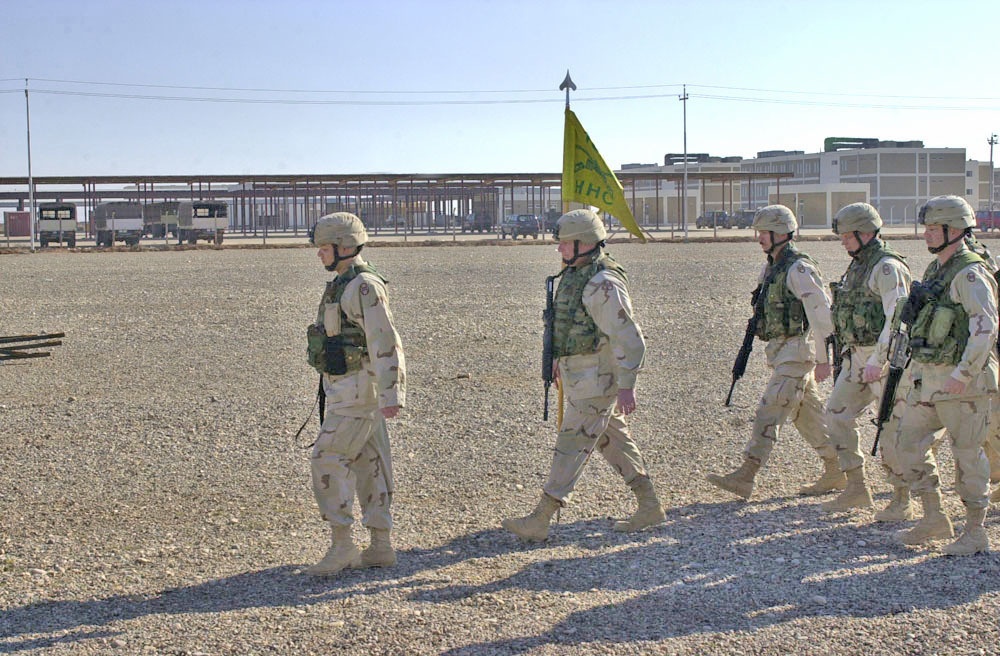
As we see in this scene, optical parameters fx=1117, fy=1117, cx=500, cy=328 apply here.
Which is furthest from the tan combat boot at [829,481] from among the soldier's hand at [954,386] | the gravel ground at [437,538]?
the soldier's hand at [954,386]

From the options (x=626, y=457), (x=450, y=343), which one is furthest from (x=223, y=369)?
(x=626, y=457)

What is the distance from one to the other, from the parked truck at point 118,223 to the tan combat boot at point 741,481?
47.8 metres

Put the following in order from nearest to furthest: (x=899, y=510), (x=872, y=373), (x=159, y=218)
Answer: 1. (x=872, y=373)
2. (x=899, y=510)
3. (x=159, y=218)

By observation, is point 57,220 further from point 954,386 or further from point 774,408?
point 954,386

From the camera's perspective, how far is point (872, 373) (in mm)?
5949

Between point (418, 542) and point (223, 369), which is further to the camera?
point (223, 369)

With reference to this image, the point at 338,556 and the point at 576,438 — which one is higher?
the point at 576,438

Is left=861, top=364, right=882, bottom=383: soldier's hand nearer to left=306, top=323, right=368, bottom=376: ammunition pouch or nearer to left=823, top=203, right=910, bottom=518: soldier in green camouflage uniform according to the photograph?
left=823, top=203, right=910, bottom=518: soldier in green camouflage uniform

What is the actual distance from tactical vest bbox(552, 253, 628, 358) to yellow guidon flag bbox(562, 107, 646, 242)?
1803 millimetres

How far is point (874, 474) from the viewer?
7434mm

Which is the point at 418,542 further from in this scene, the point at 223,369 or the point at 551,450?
the point at 223,369

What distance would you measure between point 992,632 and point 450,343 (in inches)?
395

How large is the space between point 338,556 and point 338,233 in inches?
60.7

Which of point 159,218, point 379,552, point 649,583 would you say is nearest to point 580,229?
point 649,583
